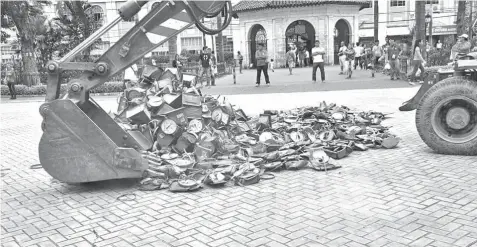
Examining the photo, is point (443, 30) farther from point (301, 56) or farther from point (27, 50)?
point (27, 50)

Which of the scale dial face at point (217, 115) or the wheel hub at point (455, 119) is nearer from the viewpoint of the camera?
the wheel hub at point (455, 119)

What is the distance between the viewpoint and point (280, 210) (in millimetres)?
4750

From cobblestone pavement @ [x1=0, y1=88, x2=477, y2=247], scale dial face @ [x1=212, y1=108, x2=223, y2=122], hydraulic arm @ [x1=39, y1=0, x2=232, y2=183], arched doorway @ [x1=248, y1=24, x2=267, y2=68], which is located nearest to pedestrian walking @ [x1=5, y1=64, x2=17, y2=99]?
cobblestone pavement @ [x1=0, y1=88, x2=477, y2=247]

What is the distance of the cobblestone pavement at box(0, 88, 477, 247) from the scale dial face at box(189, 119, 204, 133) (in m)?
1.49

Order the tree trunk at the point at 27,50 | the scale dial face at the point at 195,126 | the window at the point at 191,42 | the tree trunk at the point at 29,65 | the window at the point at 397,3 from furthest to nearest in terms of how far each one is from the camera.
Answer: the window at the point at 191,42, the window at the point at 397,3, the tree trunk at the point at 29,65, the tree trunk at the point at 27,50, the scale dial face at the point at 195,126

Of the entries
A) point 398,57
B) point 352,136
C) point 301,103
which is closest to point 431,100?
point 352,136

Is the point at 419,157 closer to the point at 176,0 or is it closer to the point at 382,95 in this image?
the point at 176,0

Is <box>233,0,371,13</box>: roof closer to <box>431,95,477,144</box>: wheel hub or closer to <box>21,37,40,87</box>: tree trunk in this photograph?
<box>21,37,40,87</box>: tree trunk

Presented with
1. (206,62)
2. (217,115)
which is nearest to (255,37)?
(206,62)

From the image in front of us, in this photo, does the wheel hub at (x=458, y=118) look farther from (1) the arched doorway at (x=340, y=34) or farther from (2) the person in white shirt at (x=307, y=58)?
(1) the arched doorway at (x=340, y=34)

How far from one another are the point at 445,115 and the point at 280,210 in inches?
140

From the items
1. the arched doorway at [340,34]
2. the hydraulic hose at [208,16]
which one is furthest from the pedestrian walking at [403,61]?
the arched doorway at [340,34]

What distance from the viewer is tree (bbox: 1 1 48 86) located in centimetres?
2297

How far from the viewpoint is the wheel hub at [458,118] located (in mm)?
6625
